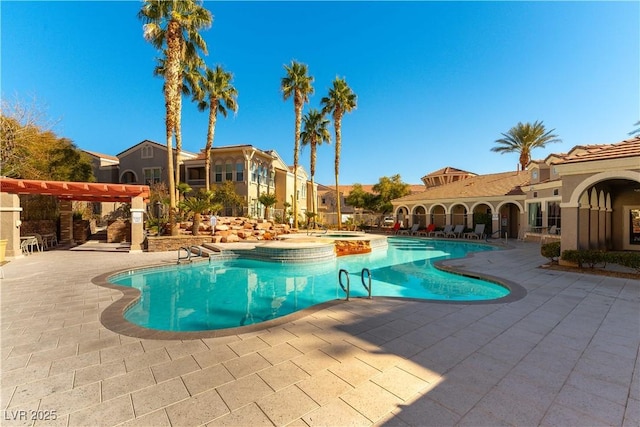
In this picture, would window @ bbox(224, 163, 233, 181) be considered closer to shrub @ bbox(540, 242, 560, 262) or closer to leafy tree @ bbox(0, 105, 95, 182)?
leafy tree @ bbox(0, 105, 95, 182)

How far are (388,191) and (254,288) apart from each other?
29630 millimetres

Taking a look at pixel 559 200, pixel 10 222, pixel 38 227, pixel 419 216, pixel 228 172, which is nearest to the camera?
pixel 10 222

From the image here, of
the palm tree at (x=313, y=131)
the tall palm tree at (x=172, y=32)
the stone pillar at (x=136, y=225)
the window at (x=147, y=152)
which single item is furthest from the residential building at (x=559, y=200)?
the window at (x=147, y=152)

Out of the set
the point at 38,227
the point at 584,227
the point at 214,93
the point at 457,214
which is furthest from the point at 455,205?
the point at 38,227

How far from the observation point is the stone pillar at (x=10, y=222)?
1154 centimetres

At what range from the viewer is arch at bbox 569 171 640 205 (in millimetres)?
8742

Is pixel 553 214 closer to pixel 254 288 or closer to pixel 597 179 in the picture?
pixel 597 179

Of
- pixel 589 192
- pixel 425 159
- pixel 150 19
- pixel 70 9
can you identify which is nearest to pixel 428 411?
pixel 589 192

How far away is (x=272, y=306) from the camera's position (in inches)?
292

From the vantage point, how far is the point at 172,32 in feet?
48.9

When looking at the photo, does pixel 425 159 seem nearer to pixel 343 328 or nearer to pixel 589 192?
pixel 589 192

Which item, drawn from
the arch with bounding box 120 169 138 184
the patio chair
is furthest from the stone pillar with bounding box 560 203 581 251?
the arch with bounding box 120 169 138 184

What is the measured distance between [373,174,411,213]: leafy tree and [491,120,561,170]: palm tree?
1194cm

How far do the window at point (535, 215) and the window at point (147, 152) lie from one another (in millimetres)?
34249
